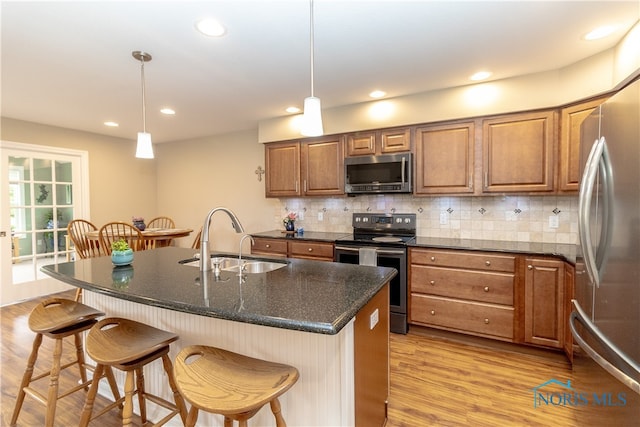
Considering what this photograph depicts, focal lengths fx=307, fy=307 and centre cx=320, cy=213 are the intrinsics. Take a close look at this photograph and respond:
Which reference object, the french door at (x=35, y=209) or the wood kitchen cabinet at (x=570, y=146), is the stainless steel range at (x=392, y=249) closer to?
the wood kitchen cabinet at (x=570, y=146)

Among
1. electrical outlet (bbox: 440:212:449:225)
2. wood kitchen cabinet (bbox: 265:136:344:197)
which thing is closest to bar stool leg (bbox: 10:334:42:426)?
wood kitchen cabinet (bbox: 265:136:344:197)

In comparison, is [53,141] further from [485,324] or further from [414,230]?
[485,324]

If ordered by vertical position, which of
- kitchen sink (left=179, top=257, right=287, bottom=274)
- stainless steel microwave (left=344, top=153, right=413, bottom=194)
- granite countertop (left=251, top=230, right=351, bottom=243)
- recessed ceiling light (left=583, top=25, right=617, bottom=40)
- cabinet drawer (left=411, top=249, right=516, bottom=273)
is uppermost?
recessed ceiling light (left=583, top=25, right=617, bottom=40)

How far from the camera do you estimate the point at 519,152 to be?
269cm

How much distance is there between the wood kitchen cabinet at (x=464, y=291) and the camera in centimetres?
255

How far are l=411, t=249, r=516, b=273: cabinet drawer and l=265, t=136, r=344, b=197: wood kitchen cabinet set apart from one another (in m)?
1.15

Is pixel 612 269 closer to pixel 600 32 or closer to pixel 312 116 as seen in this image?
pixel 312 116

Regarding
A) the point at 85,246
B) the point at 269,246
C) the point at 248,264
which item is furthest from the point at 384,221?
the point at 85,246

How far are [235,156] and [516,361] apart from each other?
422cm

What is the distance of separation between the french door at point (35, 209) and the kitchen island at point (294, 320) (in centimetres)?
315

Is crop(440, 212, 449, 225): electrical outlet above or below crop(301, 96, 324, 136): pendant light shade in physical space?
below

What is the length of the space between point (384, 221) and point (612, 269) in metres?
2.34

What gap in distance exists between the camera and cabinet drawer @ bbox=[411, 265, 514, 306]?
100 inches

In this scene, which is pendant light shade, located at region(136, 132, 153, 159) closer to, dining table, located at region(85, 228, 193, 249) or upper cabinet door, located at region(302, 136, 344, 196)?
dining table, located at region(85, 228, 193, 249)
